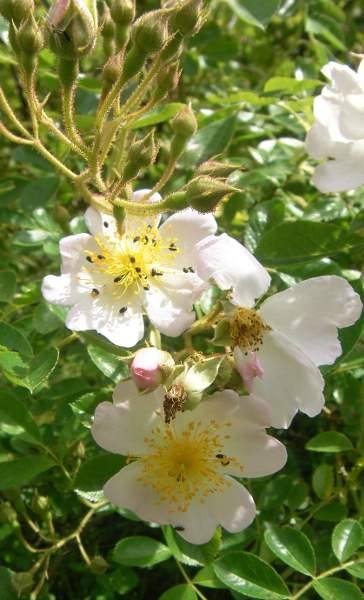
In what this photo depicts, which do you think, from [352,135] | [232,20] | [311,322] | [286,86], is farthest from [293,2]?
[311,322]

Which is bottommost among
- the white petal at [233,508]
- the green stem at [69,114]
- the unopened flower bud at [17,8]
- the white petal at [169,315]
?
the white petal at [233,508]

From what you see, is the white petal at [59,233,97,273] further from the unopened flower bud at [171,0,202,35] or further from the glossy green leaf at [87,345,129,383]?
the unopened flower bud at [171,0,202,35]

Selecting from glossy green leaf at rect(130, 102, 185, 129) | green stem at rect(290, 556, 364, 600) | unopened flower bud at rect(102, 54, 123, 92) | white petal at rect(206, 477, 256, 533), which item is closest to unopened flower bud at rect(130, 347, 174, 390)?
white petal at rect(206, 477, 256, 533)

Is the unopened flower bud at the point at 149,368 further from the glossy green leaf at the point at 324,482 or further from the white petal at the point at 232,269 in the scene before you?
the glossy green leaf at the point at 324,482

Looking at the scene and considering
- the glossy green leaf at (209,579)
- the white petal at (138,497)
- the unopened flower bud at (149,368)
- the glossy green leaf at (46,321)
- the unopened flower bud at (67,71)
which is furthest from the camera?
the glossy green leaf at (46,321)

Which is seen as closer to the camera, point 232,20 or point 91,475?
point 91,475

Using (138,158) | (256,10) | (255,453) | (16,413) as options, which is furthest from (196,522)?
(256,10)

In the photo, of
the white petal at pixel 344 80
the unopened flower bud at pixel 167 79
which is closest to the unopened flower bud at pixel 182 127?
the unopened flower bud at pixel 167 79

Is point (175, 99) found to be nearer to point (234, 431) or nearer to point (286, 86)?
point (286, 86)
